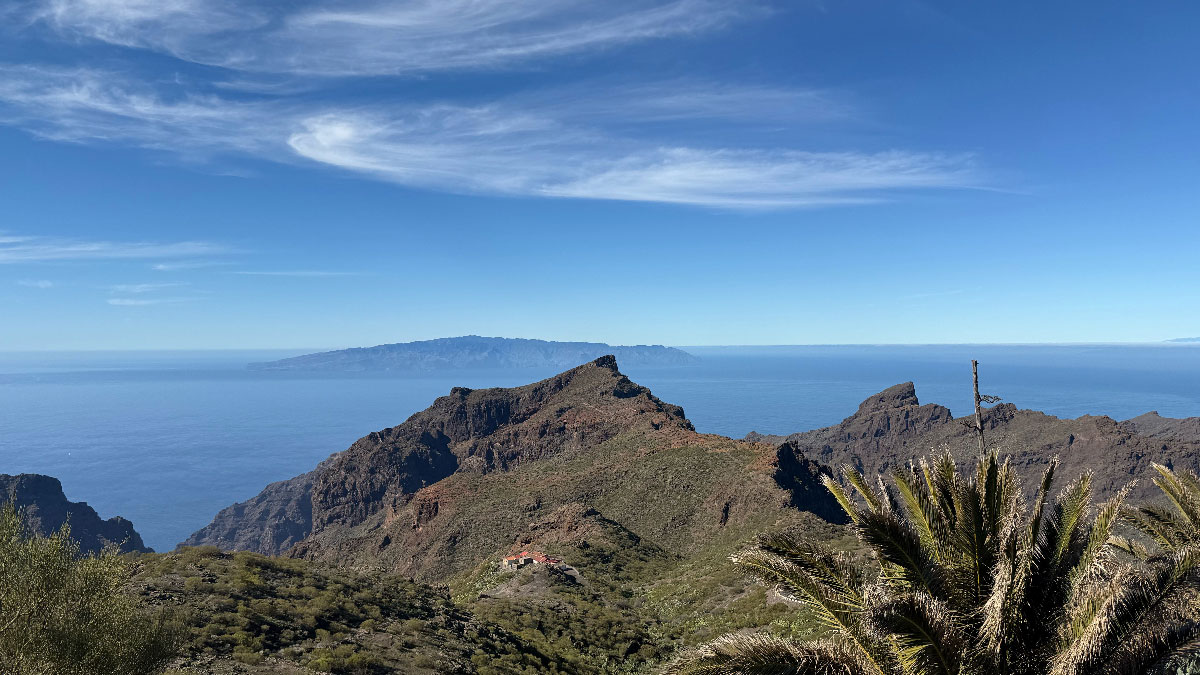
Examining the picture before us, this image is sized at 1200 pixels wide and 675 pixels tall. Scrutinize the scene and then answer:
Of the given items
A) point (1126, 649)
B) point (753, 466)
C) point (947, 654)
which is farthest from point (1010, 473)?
point (753, 466)

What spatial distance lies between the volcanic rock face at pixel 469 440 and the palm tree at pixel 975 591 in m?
95.0

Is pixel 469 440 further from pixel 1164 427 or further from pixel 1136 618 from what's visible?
pixel 1164 427

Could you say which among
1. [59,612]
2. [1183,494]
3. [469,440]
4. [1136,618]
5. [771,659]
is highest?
[1136,618]

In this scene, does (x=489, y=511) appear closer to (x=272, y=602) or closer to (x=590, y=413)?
(x=590, y=413)

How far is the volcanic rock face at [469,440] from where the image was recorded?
4500 inches

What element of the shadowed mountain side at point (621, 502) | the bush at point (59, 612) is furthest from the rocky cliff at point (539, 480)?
the bush at point (59, 612)

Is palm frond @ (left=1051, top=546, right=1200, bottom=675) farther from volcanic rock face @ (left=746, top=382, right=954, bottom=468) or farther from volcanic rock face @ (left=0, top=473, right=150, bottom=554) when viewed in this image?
volcanic rock face @ (left=0, top=473, right=150, bottom=554)

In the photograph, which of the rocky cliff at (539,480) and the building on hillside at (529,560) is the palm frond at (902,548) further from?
the rocky cliff at (539,480)

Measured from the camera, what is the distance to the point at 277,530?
496ft

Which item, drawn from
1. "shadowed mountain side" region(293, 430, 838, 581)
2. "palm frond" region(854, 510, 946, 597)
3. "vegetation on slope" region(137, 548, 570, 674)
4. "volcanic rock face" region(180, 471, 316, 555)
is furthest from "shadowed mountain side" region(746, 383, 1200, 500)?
"volcanic rock face" region(180, 471, 316, 555)

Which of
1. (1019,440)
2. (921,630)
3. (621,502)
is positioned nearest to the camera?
(921,630)

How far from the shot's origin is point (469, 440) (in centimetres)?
13875

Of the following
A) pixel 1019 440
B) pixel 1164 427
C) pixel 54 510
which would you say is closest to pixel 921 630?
pixel 1019 440

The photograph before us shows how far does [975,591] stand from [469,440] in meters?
137
